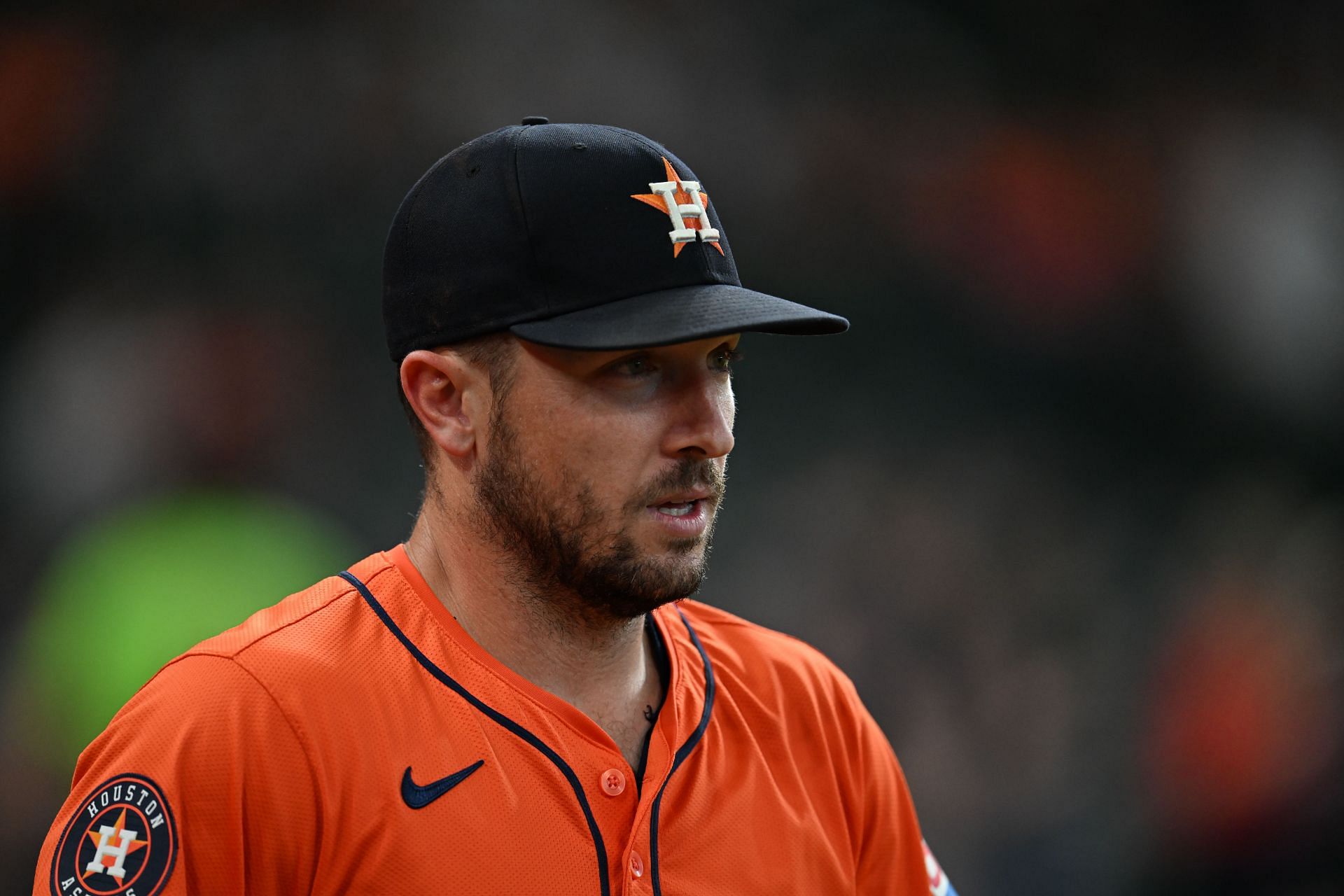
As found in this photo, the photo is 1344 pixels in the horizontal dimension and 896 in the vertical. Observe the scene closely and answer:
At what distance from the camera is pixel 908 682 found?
454cm

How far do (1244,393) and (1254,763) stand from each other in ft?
4.90

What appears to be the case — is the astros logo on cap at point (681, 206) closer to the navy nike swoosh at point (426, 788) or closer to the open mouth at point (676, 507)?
the open mouth at point (676, 507)

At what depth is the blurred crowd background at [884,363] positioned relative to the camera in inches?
159

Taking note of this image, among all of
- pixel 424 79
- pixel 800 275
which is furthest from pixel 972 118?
pixel 424 79

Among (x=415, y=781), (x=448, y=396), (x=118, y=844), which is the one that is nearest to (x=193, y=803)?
(x=118, y=844)

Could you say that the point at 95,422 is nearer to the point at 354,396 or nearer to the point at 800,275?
the point at 354,396

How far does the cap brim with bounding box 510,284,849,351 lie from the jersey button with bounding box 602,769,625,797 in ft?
1.74

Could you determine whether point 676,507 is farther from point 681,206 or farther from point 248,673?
point 248,673

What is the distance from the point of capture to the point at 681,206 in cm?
149

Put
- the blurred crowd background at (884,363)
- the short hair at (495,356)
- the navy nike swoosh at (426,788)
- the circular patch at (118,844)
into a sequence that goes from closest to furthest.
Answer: the circular patch at (118,844) → the navy nike swoosh at (426,788) → the short hair at (495,356) → the blurred crowd background at (884,363)

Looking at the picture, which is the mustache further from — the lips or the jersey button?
the jersey button

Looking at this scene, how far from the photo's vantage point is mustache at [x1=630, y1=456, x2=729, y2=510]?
144 cm

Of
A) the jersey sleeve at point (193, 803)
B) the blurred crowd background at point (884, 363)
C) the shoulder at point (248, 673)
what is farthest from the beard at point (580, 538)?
the blurred crowd background at point (884, 363)

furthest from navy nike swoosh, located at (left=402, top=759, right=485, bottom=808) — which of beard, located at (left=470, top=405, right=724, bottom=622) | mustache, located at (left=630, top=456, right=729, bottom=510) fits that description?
mustache, located at (left=630, top=456, right=729, bottom=510)
